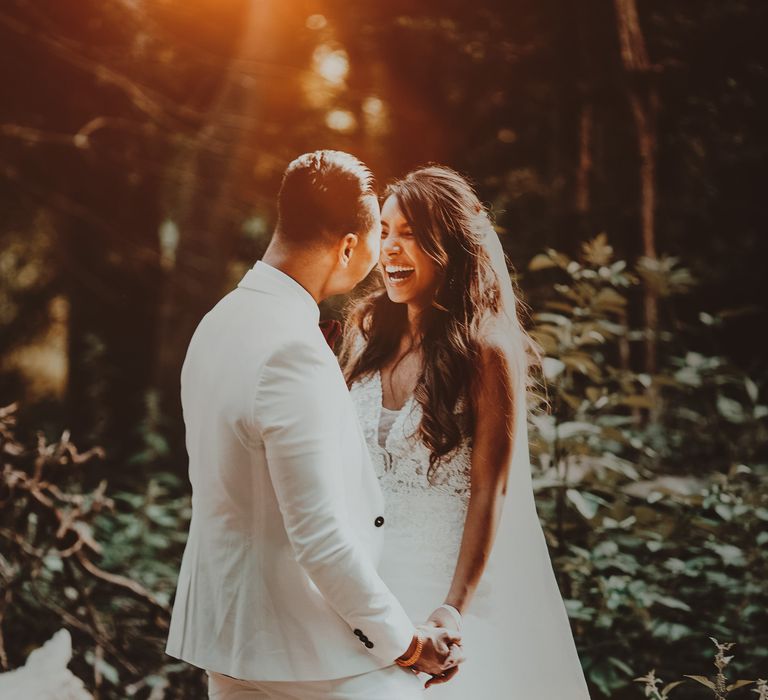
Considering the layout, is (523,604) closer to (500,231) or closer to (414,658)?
(414,658)

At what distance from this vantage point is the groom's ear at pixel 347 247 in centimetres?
170

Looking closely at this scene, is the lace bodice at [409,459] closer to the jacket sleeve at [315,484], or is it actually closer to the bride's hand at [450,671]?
the bride's hand at [450,671]

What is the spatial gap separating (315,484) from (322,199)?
0.58 metres

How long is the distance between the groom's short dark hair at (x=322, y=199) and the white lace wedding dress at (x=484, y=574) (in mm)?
637

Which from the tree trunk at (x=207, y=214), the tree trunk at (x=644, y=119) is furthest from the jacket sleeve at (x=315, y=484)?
the tree trunk at (x=207, y=214)

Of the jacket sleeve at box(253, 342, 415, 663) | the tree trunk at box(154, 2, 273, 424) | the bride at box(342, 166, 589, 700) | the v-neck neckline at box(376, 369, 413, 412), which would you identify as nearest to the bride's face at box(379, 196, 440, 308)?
the bride at box(342, 166, 589, 700)

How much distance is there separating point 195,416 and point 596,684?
1841mm

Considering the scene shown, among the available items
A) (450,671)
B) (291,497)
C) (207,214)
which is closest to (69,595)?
(450,671)

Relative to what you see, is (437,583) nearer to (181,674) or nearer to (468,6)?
(181,674)

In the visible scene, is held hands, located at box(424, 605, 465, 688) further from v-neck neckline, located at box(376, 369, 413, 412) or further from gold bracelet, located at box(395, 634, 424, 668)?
v-neck neckline, located at box(376, 369, 413, 412)

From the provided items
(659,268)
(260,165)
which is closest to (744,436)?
(659,268)

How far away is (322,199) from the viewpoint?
1675mm

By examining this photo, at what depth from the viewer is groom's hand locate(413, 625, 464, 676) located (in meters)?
1.67

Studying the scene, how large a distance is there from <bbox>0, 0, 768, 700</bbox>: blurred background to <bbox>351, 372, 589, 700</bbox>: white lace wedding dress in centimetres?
58
